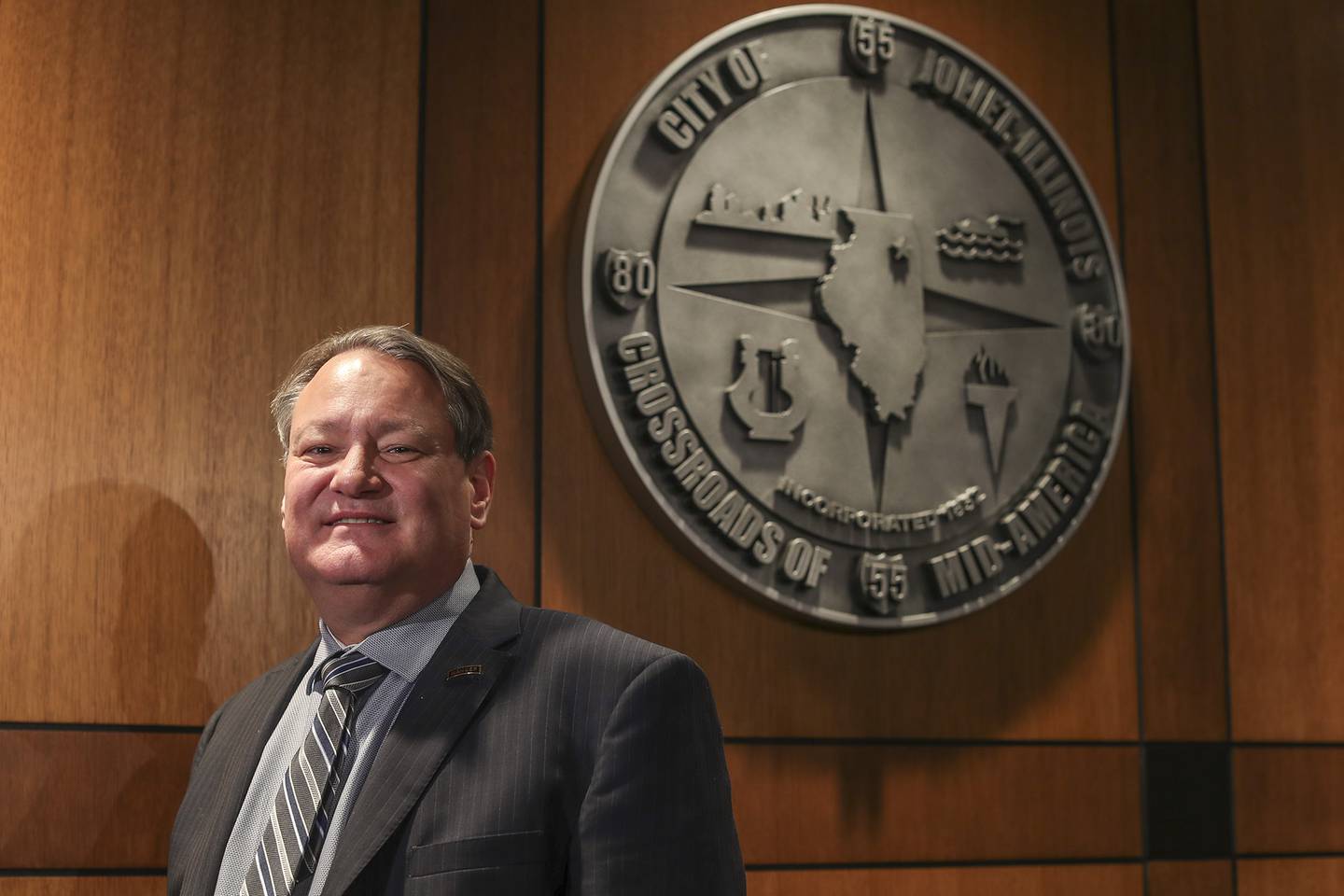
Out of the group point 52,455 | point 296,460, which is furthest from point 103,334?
point 296,460

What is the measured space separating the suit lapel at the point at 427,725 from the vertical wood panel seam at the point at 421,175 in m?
0.74

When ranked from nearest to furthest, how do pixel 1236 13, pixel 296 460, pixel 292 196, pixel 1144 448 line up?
pixel 296 460, pixel 292 196, pixel 1144 448, pixel 1236 13

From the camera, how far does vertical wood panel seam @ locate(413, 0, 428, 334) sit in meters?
2.47

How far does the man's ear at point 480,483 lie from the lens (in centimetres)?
202

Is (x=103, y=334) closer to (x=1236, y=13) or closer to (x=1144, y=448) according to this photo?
(x=1144, y=448)

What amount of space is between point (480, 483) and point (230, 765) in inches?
20.6

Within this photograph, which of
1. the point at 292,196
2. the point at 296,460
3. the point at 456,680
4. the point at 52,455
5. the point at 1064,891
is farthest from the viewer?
the point at 1064,891

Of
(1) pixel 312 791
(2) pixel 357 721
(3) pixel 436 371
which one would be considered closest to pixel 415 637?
(2) pixel 357 721

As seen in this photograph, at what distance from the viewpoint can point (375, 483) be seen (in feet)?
6.15

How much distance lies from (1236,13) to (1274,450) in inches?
40.1

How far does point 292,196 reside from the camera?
7.93 ft

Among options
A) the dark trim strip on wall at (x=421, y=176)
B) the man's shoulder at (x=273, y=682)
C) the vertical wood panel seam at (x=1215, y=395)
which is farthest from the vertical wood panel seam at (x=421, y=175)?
the vertical wood panel seam at (x=1215, y=395)

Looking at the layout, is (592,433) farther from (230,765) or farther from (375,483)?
(230,765)

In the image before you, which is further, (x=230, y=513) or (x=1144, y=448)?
(x=1144, y=448)
